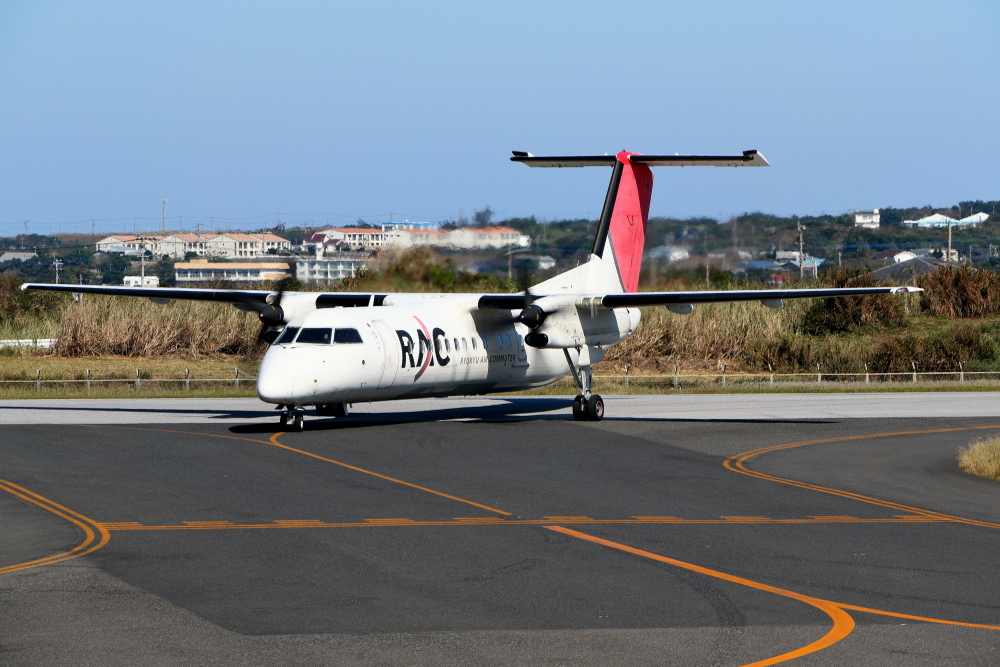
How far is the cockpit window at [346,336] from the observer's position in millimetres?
25156

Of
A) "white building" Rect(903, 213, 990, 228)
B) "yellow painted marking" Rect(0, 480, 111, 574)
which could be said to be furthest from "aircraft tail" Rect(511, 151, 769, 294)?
"white building" Rect(903, 213, 990, 228)

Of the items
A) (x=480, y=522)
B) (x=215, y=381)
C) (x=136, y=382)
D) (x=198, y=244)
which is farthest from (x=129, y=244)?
(x=480, y=522)

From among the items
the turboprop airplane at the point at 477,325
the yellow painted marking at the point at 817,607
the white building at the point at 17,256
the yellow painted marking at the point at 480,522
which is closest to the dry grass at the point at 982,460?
the turboprop airplane at the point at 477,325

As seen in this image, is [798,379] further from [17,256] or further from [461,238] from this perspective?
[17,256]

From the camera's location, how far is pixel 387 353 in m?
26.1

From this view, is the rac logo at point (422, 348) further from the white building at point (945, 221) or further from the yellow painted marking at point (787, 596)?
the white building at point (945, 221)

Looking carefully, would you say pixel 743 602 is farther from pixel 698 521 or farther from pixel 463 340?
pixel 463 340

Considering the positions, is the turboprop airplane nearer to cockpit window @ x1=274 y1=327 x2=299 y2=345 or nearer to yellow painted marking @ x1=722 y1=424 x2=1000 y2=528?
cockpit window @ x1=274 y1=327 x2=299 y2=345

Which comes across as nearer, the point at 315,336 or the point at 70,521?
the point at 70,521

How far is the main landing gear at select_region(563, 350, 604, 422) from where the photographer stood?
2958 centimetres

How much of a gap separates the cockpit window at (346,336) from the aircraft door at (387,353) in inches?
28.7

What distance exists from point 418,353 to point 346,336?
2403 millimetres

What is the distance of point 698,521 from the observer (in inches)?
587

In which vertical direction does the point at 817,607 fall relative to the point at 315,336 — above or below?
below
